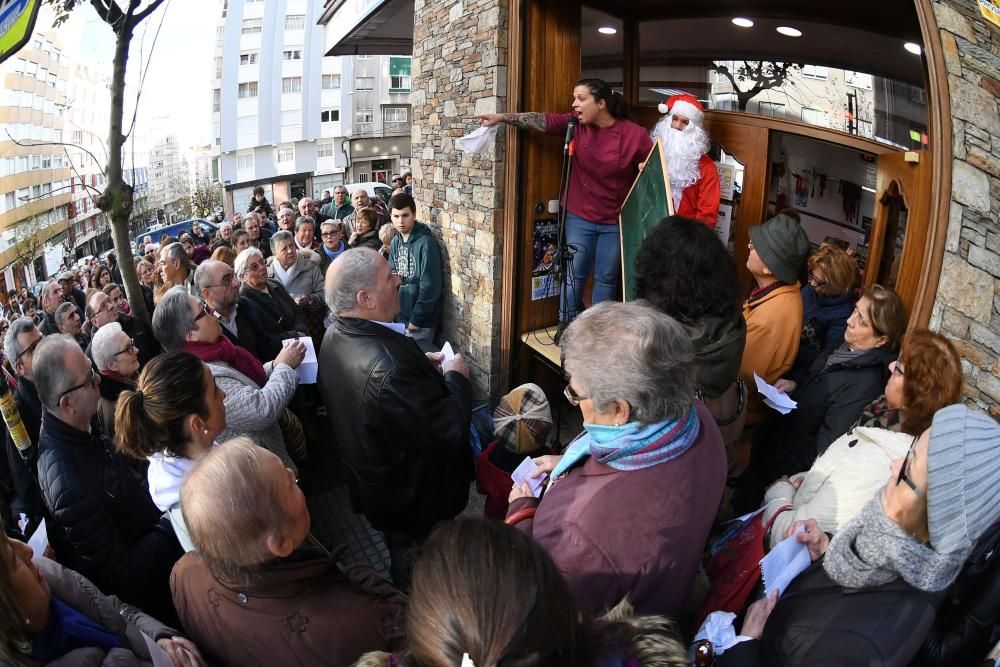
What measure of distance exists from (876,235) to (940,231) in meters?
1.08

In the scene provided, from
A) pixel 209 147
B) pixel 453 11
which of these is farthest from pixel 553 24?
pixel 209 147

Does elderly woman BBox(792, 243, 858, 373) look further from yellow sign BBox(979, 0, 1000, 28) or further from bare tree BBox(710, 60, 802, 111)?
bare tree BBox(710, 60, 802, 111)

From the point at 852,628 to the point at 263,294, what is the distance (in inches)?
164

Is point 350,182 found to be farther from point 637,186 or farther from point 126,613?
point 126,613

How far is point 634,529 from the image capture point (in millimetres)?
1592

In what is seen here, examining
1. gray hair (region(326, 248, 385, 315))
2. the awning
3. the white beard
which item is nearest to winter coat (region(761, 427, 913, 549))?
gray hair (region(326, 248, 385, 315))

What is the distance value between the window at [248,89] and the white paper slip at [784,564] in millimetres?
11258

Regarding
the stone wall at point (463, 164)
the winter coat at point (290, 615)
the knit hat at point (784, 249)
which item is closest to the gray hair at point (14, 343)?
the winter coat at point (290, 615)

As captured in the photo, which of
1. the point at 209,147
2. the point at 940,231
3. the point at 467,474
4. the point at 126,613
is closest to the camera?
the point at 126,613

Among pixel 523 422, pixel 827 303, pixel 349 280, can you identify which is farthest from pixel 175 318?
pixel 827 303

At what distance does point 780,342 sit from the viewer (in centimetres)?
318

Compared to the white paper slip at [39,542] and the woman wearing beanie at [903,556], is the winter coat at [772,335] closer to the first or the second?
the woman wearing beanie at [903,556]

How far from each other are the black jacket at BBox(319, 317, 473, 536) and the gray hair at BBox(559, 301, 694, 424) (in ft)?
3.45

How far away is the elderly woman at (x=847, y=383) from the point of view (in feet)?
9.02
